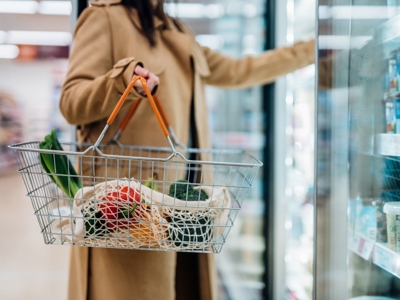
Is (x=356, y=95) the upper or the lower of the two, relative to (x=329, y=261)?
upper

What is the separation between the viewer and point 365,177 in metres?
1.21

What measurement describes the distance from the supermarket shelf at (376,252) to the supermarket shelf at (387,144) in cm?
27

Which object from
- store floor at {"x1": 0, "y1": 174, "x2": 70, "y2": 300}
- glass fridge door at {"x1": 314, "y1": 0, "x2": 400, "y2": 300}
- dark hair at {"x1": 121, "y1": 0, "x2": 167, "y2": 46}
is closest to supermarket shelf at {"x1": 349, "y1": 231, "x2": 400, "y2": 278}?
glass fridge door at {"x1": 314, "y1": 0, "x2": 400, "y2": 300}

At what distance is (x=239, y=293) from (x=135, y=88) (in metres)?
2.03

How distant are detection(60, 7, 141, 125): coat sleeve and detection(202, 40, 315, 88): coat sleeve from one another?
577 mm

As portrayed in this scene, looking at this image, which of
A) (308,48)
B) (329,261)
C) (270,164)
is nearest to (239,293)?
(270,164)

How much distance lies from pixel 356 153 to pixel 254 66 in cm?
72

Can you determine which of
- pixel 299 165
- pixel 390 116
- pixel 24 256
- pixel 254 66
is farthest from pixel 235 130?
pixel 390 116

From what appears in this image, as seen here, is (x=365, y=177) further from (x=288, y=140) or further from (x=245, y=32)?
(x=245, y=32)

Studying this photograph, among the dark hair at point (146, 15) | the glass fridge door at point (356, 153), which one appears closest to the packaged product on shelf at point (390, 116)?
the glass fridge door at point (356, 153)

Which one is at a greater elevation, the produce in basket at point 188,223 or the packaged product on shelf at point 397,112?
the packaged product on shelf at point 397,112

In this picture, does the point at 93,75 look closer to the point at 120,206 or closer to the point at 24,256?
the point at 120,206

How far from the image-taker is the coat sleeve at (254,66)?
1.71m

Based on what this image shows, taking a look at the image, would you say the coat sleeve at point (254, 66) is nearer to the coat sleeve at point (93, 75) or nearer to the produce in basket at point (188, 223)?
the coat sleeve at point (93, 75)
